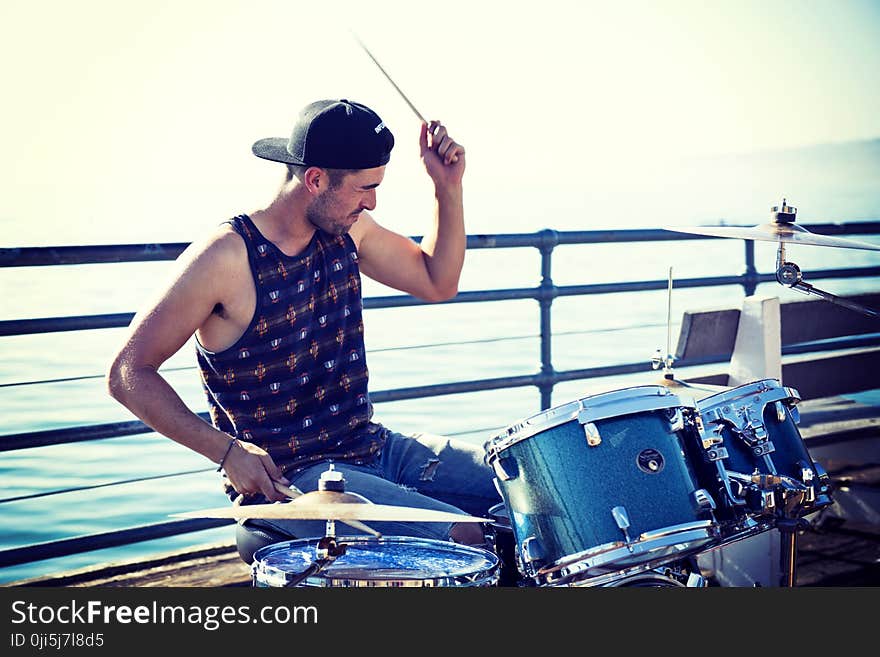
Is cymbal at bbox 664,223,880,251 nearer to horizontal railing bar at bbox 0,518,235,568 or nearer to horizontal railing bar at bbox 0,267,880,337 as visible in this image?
horizontal railing bar at bbox 0,267,880,337

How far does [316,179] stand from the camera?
3137 mm

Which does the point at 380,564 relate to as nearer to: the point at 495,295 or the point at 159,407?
the point at 159,407

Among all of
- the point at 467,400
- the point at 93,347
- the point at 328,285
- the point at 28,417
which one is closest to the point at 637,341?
the point at 467,400

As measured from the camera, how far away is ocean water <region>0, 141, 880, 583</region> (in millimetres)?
6051

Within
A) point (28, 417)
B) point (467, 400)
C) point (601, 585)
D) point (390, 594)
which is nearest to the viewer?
point (390, 594)

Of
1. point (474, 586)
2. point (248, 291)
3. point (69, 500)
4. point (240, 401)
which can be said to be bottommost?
point (69, 500)

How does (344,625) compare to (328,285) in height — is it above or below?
below

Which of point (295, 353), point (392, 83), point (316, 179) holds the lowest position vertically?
point (295, 353)

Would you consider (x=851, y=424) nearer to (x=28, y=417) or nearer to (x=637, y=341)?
(x=28, y=417)

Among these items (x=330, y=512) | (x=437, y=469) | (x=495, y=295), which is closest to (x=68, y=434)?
(x=437, y=469)

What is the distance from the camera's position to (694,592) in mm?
2818

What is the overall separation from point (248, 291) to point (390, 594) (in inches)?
38.8

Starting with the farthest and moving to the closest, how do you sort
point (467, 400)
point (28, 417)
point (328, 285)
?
point (467, 400)
point (28, 417)
point (328, 285)

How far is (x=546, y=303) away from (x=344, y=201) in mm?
1871
